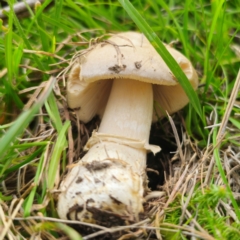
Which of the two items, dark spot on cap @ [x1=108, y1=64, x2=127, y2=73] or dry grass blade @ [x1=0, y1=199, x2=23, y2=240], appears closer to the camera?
dry grass blade @ [x1=0, y1=199, x2=23, y2=240]

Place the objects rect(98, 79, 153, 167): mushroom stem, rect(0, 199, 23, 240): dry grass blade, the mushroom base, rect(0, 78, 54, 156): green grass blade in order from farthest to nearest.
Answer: rect(98, 79, 153, 167): mushroom stem < the mushroom base < rect(0, 199, 23, 240): dry grass blade < rect(0, 78, 54, 156): green grass blade

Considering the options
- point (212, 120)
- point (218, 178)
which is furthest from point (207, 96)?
point (218, 178)

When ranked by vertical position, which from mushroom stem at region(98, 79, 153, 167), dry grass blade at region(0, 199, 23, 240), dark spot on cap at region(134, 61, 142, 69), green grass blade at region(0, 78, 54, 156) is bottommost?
dry grass blade at region(0, 199, 23, 240)

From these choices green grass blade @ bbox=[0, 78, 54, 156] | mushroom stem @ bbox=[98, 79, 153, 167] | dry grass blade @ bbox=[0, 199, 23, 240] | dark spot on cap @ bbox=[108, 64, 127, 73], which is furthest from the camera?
mushroom stem @ bbox=[98, 79, 153, 167]

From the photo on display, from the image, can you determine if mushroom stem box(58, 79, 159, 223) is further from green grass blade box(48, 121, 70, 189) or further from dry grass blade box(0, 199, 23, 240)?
dry grass blade box(0, 199, 23, 240)

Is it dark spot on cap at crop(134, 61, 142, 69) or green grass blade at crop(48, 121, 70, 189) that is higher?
dark spot on cap at crop(134, 61, 142, 69)

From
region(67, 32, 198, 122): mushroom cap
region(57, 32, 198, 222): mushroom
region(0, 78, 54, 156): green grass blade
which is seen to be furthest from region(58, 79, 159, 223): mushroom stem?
region(0, 78, 54, 156): green grass blade

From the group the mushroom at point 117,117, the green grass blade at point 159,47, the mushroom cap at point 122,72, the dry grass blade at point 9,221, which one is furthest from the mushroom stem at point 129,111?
the dry grass blade at point 9,221

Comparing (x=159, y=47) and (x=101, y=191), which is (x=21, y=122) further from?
(x=159, y=47)

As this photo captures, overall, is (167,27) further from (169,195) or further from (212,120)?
(169,195)
